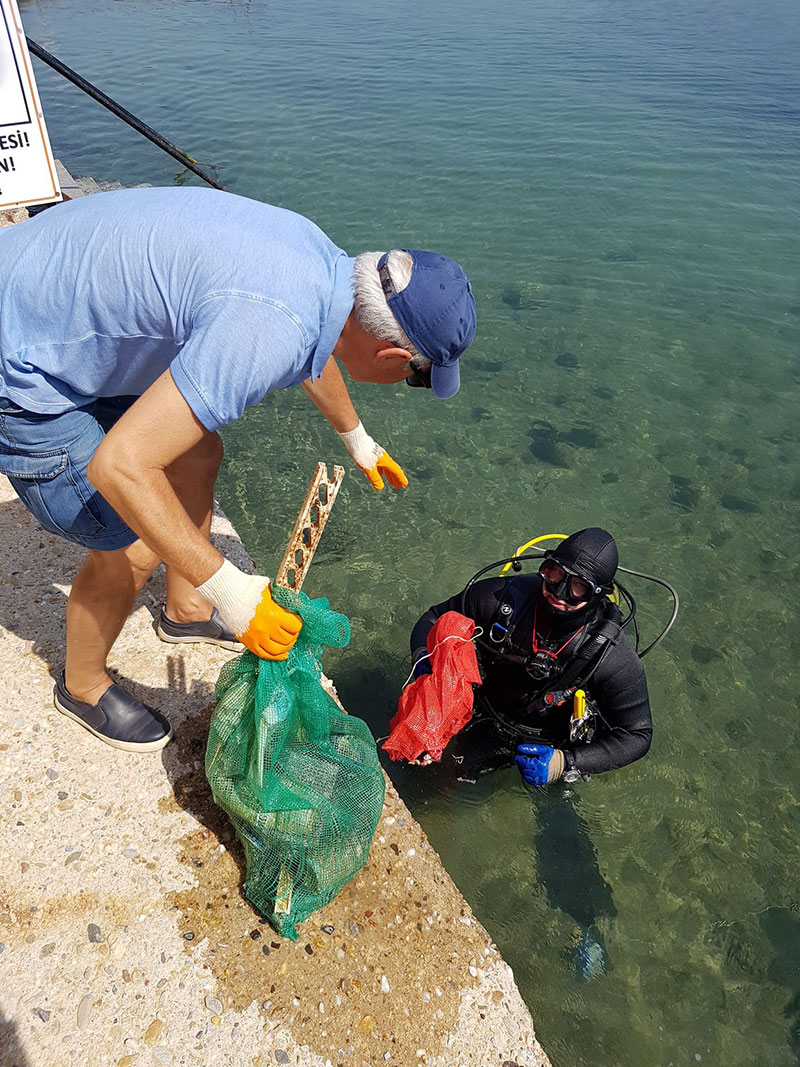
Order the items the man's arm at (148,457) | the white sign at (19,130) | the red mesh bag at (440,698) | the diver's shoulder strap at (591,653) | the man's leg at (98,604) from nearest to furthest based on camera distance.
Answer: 1. the man's arm at (148,457)
2. the man's leg at (98,604)
3. the red mesh bag at (440,698)
4. the diver's shoulder strap at (591,653)
5. the white sign at (19,130)

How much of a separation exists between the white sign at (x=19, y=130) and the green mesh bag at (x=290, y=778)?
3.52 metres

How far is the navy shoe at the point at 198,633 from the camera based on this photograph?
3.42m

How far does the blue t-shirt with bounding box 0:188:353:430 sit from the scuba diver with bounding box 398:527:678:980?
5.30ft

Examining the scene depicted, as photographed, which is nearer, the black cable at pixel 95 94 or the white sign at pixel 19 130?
the white sign at pixel 19 130

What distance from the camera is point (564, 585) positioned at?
10.5 feet

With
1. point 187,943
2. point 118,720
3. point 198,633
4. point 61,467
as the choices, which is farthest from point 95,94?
point 187,943

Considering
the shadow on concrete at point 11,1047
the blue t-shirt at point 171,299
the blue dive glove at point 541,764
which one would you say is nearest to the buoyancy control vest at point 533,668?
the blue dive glove at point 541,764

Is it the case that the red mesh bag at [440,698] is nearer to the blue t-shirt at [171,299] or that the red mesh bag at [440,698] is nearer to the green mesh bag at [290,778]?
the green mesh bag at [290,778]

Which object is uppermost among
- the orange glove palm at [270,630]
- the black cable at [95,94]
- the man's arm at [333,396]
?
the black cable at [95,94]

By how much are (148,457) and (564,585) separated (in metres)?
1.94

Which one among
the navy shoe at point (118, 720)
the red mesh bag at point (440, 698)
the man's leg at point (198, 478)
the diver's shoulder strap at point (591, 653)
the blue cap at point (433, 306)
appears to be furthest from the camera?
the diver's shoulder strap at point (591, 653)

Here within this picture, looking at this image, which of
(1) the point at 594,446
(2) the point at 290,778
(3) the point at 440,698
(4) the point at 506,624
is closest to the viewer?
(2) the point at 290,778

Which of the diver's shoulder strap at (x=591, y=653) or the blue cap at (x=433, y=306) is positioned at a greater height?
the blue cap at (x=433, y=306)

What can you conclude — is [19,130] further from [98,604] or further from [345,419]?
[98,604]
